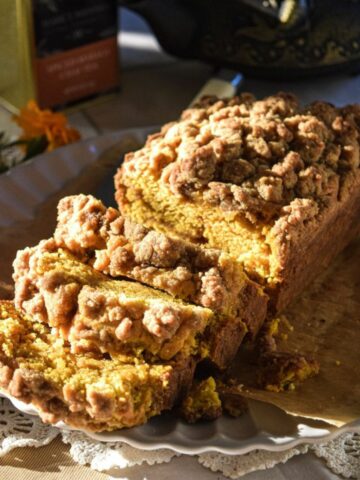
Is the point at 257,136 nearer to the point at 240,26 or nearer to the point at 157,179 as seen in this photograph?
the point at 157,179

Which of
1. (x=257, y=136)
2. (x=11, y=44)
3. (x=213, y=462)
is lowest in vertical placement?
(x=213, y=462)

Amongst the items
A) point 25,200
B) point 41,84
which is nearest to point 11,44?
point 41,84

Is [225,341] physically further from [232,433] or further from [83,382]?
[83,382]

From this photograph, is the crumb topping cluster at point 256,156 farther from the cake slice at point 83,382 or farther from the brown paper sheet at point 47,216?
the cake slice at point 83,382

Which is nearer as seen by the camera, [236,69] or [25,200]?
[25,200]

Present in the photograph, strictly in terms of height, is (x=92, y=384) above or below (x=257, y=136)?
below

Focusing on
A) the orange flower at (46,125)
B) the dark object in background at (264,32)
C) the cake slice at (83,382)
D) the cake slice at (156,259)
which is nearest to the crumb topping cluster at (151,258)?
the cake slice at (156,259)
